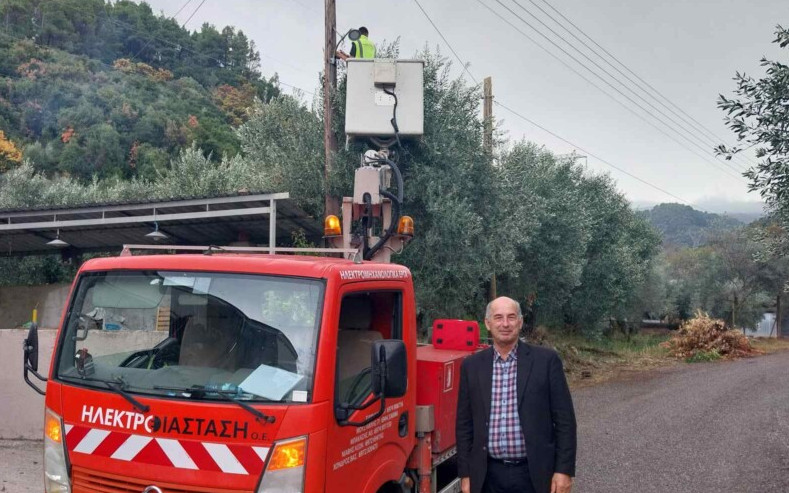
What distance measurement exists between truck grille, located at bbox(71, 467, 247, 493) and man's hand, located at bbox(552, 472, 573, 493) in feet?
5.41

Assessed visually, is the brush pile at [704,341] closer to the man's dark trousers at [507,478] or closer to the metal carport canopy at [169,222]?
the metal carport canopy at [169,222]

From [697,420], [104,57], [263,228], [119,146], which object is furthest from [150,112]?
[697,420]

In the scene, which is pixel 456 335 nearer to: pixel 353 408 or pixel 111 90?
pixel 353 408

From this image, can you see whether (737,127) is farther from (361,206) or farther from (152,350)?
(152,350)

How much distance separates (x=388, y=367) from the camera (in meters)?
3.53

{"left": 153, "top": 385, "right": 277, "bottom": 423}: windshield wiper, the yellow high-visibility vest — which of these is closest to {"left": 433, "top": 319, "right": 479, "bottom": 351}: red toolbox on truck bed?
{"left": 153, "top": 385, "right": 277, "bottom": 423}: windshield wiper

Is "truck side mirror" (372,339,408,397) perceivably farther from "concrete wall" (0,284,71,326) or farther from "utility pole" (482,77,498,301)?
"concrete wall" (0,284,71,326)

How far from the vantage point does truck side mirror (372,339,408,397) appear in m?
3.52

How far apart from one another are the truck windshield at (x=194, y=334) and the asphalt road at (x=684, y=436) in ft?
17.6

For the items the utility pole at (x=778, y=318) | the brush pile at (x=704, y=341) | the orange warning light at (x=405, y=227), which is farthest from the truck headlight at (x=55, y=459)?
the utility pole at (x=778, y=318)

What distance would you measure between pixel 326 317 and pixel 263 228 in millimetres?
9896

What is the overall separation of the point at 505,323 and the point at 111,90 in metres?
54.5

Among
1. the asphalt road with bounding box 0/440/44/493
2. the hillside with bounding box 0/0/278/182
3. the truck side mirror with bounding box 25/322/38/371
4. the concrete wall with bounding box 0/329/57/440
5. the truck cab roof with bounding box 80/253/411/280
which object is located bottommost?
the asphalt road with bounding box 0/440/44/493

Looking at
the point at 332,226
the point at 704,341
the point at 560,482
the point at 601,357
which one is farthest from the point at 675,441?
the point at 704,341
